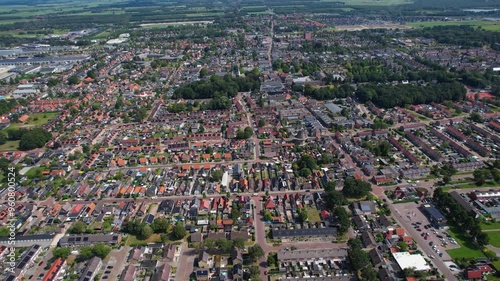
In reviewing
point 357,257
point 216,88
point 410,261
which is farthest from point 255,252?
point 216,88

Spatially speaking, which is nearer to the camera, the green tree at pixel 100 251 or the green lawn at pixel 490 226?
the green tree at pixel 100 251

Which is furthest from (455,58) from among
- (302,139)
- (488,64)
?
A: (302,139)

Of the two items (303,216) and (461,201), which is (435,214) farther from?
(303,216)

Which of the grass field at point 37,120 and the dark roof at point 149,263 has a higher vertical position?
the grass field at point 37,120

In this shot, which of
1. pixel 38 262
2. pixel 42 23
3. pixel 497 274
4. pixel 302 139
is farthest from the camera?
pixel 42 23

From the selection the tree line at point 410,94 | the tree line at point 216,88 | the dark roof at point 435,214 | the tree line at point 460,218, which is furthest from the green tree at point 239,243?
the tree line at point 410,94

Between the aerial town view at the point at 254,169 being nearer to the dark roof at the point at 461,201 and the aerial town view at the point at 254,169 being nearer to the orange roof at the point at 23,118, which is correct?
the orange roof at the point at 23,118

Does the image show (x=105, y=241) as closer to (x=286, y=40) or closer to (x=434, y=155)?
(x=434, y=155)
